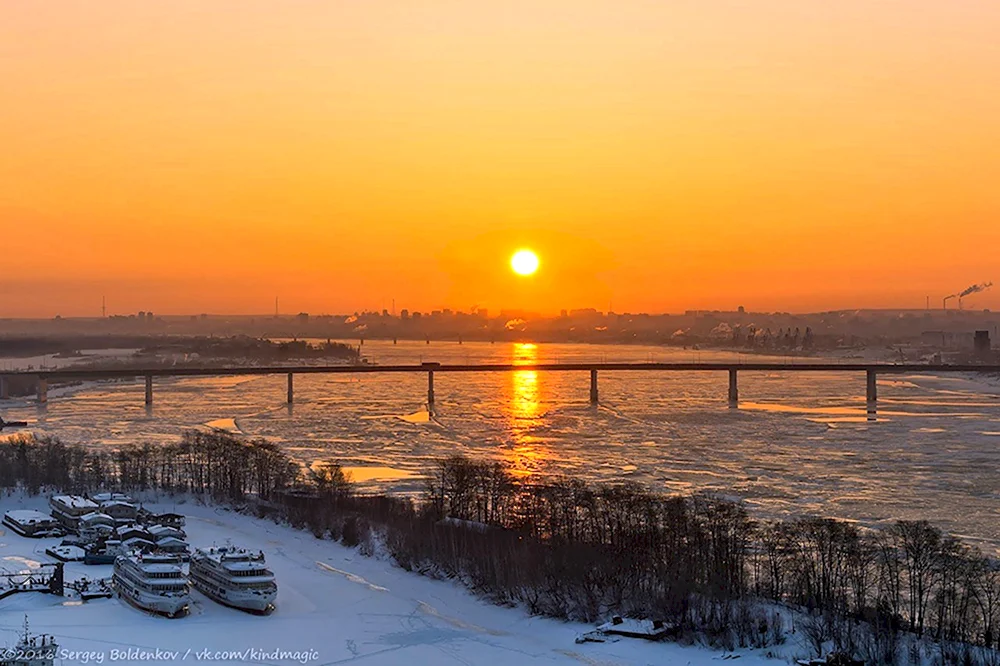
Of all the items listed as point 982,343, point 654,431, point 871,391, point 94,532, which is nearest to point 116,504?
point 94,532

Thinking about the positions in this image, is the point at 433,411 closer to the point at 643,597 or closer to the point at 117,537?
the point at 117,537

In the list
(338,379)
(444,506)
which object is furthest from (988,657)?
(338,379)

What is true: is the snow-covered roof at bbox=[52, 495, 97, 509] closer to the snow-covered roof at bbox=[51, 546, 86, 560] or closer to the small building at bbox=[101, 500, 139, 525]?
the small building at bbox=[101, 500, 139, 525]

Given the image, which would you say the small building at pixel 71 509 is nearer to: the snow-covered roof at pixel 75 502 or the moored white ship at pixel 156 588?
the snow-covered roof at pixel 75 502

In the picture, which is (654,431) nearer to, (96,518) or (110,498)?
(110,498)

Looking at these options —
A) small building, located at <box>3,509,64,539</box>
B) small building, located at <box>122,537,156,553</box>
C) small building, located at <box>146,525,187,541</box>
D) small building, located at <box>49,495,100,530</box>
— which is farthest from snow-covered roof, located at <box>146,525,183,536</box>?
small building, located at <box>3,509,64,539</box>

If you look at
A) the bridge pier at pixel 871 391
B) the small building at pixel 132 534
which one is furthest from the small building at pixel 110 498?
the bridge pier at pixel 871 391
